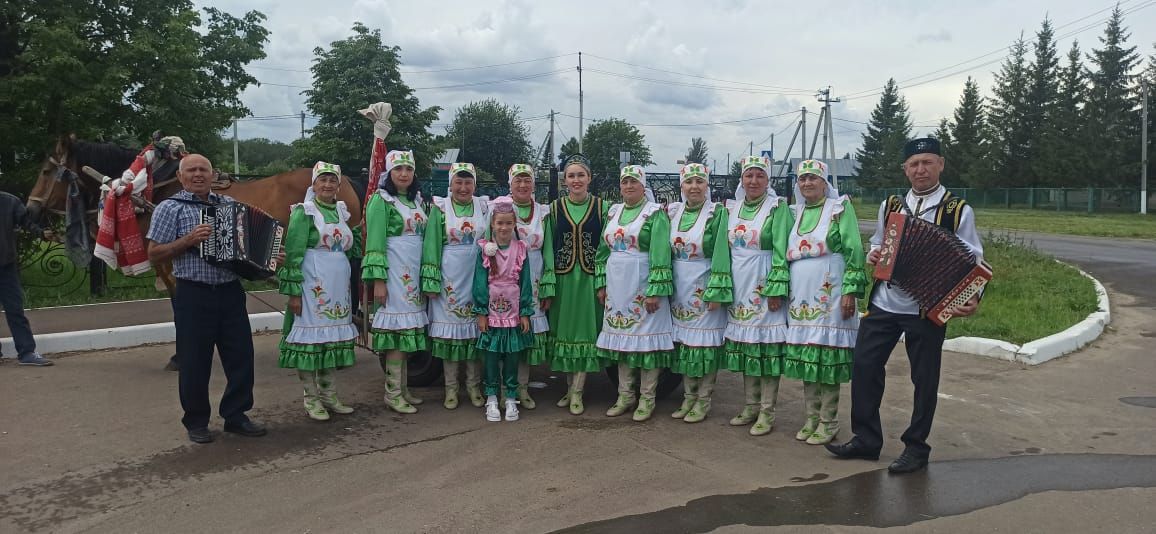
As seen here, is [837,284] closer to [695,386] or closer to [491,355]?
[695,386]

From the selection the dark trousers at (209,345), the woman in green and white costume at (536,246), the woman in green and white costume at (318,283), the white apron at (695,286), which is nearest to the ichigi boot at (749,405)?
the white apron at (695,286)

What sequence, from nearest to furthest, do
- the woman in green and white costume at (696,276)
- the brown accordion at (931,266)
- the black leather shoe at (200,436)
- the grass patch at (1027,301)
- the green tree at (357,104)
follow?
the brown accordion at (931,266) → the black leather shoe at (200,436) → the woman in green and white costume at (696,276) → the grass patch at (1027,301) → the green tree at (357,104)

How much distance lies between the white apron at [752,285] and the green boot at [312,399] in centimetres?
301

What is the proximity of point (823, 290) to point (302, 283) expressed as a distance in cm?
355

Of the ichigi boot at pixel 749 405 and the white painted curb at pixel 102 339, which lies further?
the white painted curb at pixel 102 339

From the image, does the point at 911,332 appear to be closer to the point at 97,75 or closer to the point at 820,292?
the point at 820,292

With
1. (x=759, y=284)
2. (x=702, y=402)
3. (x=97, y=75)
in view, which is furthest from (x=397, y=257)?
(x=97, y=75)

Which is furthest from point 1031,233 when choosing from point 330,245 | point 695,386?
point 330,245

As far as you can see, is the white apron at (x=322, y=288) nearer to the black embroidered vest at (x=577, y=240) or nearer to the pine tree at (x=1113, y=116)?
the black embroidered vest at (x=577, y=240)

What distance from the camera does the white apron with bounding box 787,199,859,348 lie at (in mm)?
5148

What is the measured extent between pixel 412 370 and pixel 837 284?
3.72 metres

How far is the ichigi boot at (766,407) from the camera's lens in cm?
554

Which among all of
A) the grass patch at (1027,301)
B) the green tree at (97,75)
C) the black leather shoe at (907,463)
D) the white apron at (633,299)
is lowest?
the black leather shoe at (907,463)

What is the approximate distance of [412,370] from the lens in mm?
7008
